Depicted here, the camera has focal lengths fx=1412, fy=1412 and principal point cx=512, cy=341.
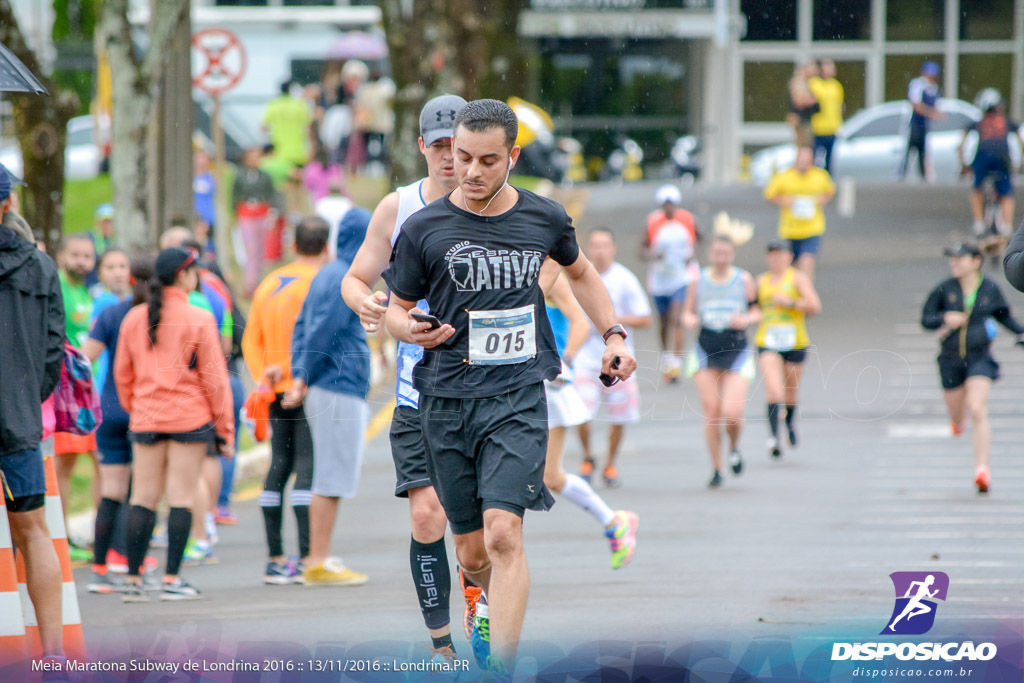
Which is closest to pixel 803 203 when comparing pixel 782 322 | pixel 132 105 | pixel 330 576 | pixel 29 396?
pixel 782 322

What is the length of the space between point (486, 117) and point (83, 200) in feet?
69.4

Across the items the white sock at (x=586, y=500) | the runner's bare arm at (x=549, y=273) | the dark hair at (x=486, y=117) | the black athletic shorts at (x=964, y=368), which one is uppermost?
the dark hair at (x=486, y=117)

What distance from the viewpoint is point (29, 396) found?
5.02 m

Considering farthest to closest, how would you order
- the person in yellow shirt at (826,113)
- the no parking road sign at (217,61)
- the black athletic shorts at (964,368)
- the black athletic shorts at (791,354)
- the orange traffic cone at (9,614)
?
the person in yellow shirt at (826,113)
the no parking road sign at (217,61)
the black athletic shorts at (791,354)
the black athletic shorts at (964,368)
the orange traffic cone at (9,614)

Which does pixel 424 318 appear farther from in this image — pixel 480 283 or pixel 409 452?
pixel 409 452

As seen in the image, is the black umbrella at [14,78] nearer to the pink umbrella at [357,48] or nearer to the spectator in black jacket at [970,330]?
the spectator in black jacket at [970,330]

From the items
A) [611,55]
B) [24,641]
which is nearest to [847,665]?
[24,641]

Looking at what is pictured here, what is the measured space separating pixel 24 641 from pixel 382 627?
176 cm

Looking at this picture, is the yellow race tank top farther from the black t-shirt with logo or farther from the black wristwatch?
the black t-shirt with logo

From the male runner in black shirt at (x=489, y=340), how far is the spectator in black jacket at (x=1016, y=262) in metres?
1.25

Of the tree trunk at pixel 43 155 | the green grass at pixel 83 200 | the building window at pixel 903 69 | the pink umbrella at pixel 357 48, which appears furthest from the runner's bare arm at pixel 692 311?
the pink umbrella at pixel 357 48

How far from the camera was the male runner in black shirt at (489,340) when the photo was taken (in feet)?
14.9

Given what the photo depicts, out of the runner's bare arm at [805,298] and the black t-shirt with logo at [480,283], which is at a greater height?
the black t-shirt with logo at [480,283]

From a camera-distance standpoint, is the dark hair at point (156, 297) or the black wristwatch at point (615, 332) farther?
the dark hair at point (156, 297)
